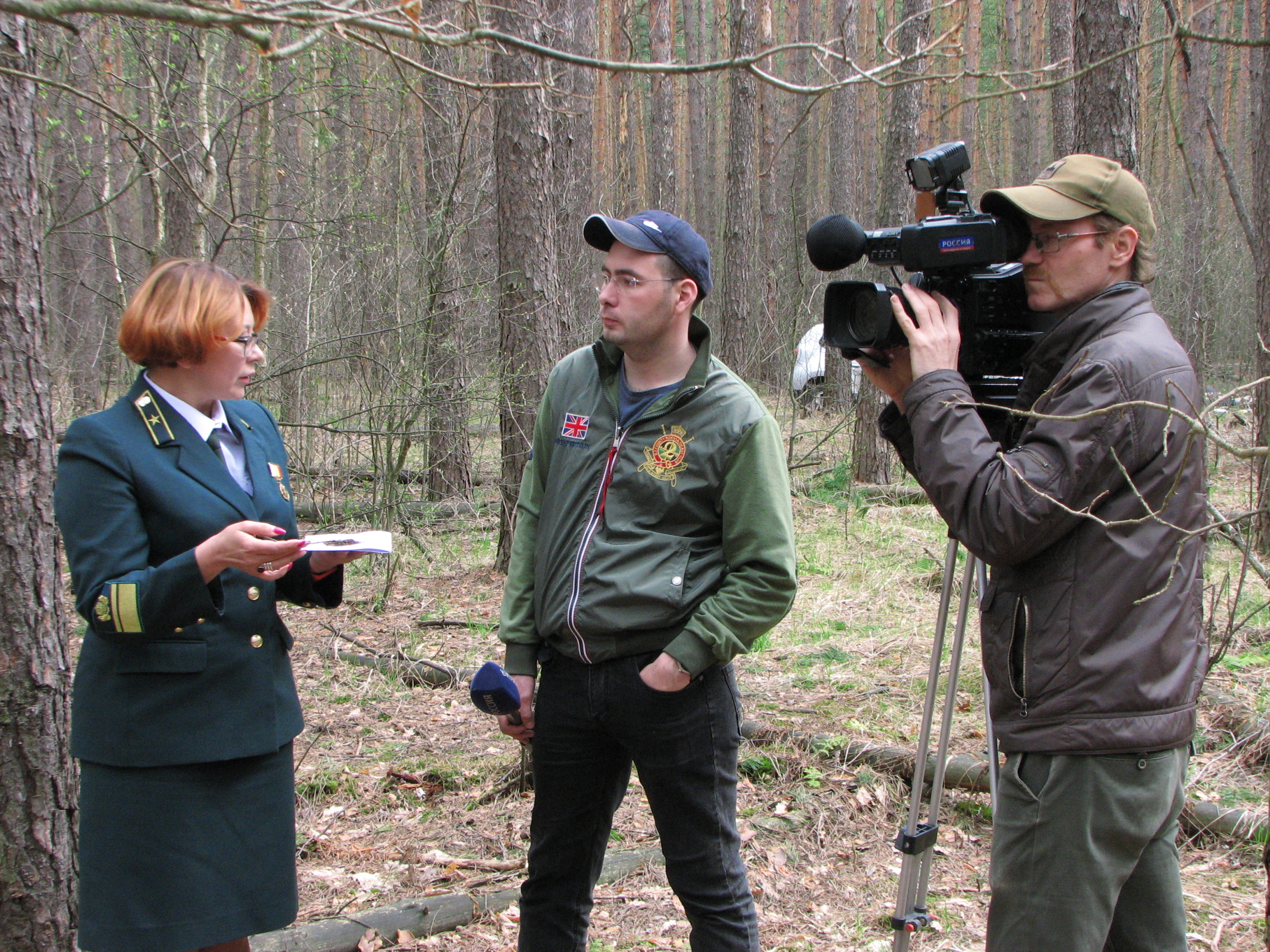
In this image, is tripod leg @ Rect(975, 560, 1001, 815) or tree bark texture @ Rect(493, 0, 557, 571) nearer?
tripod leg @ Rect(975, 560, 1001, 815)

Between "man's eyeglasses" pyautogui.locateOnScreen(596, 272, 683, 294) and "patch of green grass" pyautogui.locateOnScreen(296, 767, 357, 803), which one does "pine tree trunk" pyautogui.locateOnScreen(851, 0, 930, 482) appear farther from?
"man's eyeglasses" pyautogui.locateOnScreen(596, 272, 683, 294)

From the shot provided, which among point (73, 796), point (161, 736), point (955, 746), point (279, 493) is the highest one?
point (279, 493)

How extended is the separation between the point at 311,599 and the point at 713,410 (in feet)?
3.62

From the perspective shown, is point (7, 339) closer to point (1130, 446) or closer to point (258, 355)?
point (258, 355)

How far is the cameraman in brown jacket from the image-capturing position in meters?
1.84

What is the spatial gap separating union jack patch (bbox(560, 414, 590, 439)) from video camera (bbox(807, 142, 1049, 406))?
2.08 ft

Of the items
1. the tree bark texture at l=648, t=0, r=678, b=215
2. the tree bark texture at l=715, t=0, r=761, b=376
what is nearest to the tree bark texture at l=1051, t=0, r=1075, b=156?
the tree bark texture at l=715, t=0, r=761, b=376

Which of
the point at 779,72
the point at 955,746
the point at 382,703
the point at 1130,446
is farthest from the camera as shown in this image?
the point at 779,72

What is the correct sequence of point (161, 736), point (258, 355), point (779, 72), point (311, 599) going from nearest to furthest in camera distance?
point (161, 736)
point (258, 355)
point (311, 599)
point (779, 72)

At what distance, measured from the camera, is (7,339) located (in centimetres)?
242

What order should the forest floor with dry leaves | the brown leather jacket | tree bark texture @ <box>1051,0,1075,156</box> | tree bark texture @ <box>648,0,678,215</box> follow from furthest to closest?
tree bark texture @ <box>648,0,678,215</box>
tree bark texture @ <box>1051,0,1075,156</box>
the forest floor with dry leaves
the brown leather jacket

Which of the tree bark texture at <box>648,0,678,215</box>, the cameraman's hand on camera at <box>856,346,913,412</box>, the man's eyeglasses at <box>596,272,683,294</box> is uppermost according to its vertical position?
the tree bark texture at <box>648,0,678,215</box>

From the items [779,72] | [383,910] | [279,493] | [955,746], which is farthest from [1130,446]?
[779,72]

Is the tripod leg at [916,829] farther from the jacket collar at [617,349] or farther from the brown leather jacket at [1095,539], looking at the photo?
the jacket collar at [617,349]
